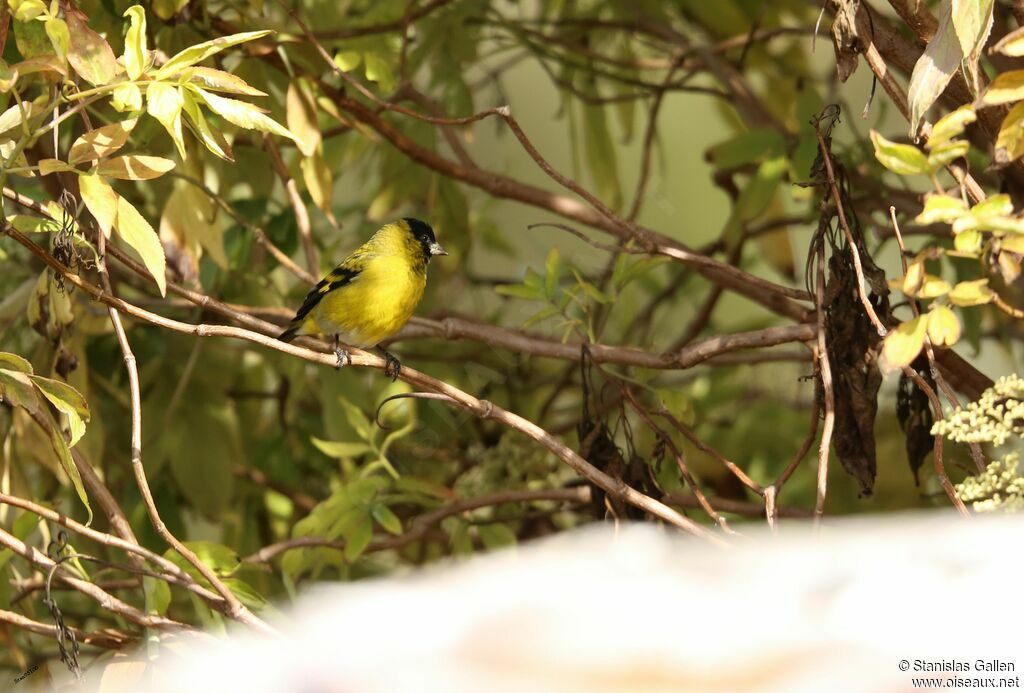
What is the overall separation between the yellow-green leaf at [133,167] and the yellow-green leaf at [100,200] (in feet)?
0.08

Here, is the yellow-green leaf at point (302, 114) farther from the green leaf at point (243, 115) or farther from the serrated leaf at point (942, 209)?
the serrated leaf at point (942, 209)

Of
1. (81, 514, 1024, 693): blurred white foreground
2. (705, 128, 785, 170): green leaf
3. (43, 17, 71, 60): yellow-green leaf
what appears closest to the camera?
(81, 514, 1024, 693): blurred white foreground

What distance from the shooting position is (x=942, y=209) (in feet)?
3.80

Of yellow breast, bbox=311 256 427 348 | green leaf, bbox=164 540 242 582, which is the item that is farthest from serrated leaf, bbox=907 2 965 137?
yellow breast, bbox=311 256 427 348

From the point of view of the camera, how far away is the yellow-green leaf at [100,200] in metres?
1.29

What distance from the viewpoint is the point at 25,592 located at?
6.25 ft

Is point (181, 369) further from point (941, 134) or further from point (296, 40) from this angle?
point (941, 134)

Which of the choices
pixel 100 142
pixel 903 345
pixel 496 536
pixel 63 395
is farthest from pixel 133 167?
pixel 496 536

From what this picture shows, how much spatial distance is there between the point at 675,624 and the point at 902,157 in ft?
1.59

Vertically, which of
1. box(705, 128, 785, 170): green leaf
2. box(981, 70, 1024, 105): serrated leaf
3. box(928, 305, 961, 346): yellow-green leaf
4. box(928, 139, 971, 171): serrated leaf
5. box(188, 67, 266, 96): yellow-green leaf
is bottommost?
box(928, 305, 961, 346): yellow-green leaf

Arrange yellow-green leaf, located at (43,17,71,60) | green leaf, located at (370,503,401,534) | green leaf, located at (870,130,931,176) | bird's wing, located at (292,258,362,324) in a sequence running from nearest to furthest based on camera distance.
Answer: green leaf, located at (870,130,931,176) < yellow-green leaf, located at (43,17,71,60) < green leaf, located at (370,503,401,534) < bird's wing, located at (292,258,362,324)

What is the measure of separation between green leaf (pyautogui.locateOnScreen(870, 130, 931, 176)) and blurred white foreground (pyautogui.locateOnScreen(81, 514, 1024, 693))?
37 centimetres

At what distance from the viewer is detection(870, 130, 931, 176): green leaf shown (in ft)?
3.75

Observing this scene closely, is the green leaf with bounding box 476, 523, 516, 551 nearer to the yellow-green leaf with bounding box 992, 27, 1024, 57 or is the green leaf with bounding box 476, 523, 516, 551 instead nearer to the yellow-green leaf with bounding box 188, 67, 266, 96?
the yellow-green leaf with bounding box 188, 67, 266, 96
